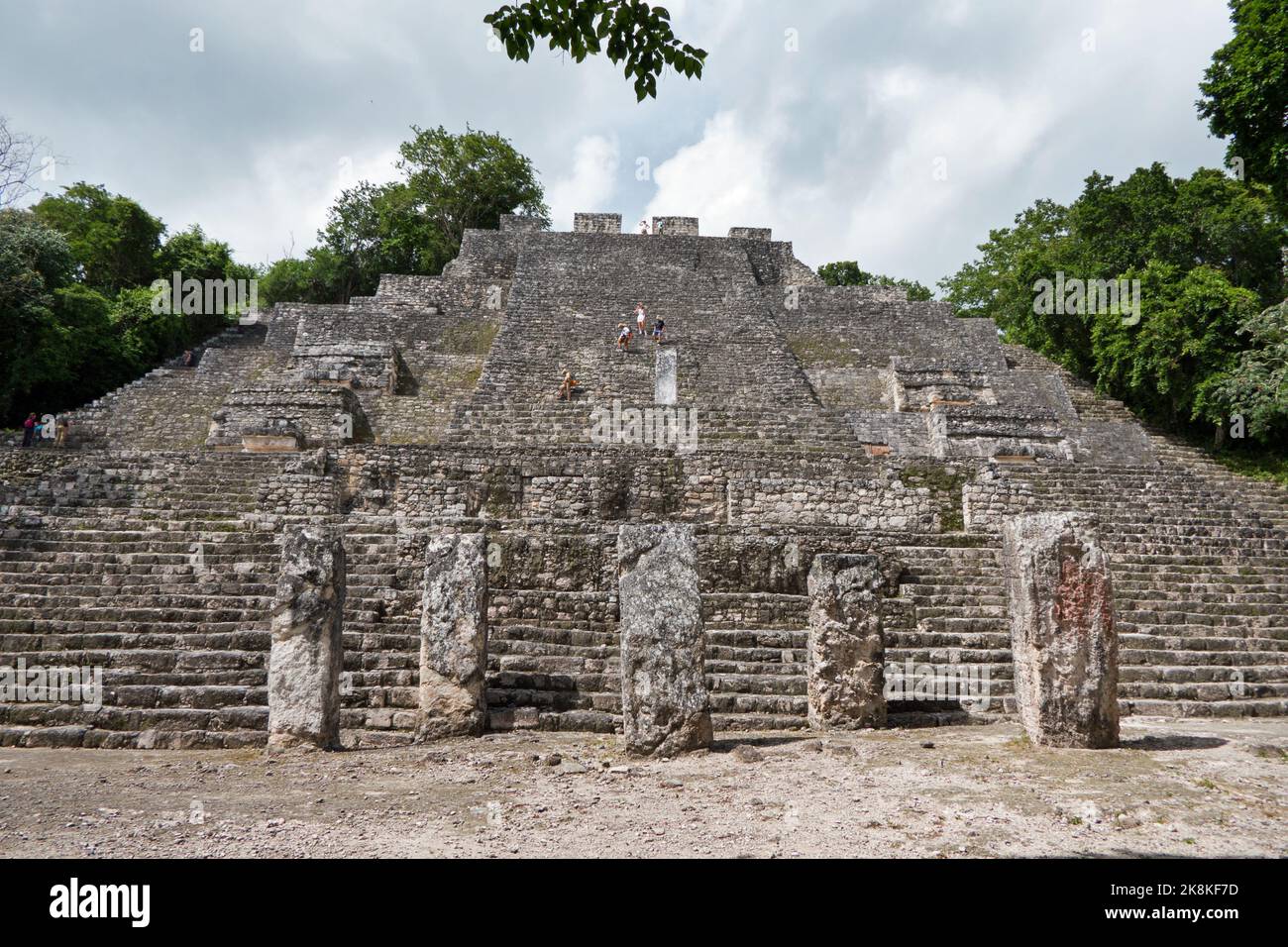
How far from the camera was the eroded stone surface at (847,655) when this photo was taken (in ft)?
18.5

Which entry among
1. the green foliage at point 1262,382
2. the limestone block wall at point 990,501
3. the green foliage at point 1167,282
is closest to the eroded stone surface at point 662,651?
the limestone block wall at point 990,501

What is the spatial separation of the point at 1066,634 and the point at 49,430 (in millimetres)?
18238

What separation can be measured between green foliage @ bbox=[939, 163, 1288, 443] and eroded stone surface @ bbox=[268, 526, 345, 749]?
16.5 metres

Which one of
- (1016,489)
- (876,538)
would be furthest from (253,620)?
(1016,489)

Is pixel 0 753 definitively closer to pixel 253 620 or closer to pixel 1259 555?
pixel 253 620

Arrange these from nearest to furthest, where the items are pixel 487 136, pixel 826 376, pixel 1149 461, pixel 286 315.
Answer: pixel 1149 461 < pixel 826 376 < pixel 286 315 < pixel 487 136

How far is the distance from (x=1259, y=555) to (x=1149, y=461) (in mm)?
Result: 6806

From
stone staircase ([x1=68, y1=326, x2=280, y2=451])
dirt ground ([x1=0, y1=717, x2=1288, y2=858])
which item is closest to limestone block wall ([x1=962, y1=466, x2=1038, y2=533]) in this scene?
dirt ground ([x1=0, y1=717, x2=1288, y2=858])

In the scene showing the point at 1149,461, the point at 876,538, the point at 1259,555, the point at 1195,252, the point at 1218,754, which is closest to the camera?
the point at 1218,754

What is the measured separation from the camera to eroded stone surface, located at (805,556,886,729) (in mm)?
5625

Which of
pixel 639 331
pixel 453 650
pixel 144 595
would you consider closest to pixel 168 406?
pixel 639 331

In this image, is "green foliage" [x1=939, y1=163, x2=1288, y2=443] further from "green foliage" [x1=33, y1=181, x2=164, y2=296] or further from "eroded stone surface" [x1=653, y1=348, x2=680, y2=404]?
"green foliage" [x1=33, y1=181, x2=164, y2=296]

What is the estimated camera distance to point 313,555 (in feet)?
17.4

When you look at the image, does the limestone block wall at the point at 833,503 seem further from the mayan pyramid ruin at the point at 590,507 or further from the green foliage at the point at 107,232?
the green foliage at the point at 107,232
